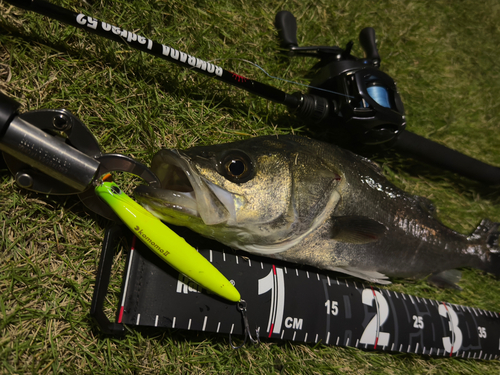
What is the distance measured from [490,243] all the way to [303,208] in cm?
230

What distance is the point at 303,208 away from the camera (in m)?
2.06

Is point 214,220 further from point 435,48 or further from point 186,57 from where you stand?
point 435,48

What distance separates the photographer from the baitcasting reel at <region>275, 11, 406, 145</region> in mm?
2490

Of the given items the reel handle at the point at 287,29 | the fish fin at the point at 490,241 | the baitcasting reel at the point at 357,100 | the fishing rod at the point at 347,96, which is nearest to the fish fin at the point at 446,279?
the fish fin at the point at 490,241

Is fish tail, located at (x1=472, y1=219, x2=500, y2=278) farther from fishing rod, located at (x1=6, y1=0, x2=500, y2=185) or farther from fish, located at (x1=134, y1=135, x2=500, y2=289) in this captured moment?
fishing rod, located at (x1=6, y1=0, x2=500, y2=185)

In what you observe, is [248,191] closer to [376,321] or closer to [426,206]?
[376,321]

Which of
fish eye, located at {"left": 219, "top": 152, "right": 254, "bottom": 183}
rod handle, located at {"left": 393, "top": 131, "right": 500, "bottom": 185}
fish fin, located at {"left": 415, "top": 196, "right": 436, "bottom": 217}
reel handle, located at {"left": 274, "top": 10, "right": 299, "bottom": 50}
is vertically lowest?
fish eye, located at {"left": 219, "top": 152, "right": 254, "bottom": 183}

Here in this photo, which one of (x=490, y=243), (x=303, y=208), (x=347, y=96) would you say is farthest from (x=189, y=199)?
(x=490, y=243)

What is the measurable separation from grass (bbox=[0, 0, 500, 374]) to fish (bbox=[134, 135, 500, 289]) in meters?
0.55

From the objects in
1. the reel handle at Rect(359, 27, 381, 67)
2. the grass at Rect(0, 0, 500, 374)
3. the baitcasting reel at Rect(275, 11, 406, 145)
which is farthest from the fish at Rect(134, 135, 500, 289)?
the reel handle at Rect(359, 27, 381, 67)

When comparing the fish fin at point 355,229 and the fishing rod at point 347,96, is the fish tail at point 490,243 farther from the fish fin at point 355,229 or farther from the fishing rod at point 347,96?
the fish fin at point 355,229

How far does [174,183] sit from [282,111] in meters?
1.41

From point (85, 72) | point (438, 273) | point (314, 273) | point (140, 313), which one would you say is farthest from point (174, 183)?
point (438, 273)

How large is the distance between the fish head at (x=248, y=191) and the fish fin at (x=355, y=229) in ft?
0.43
